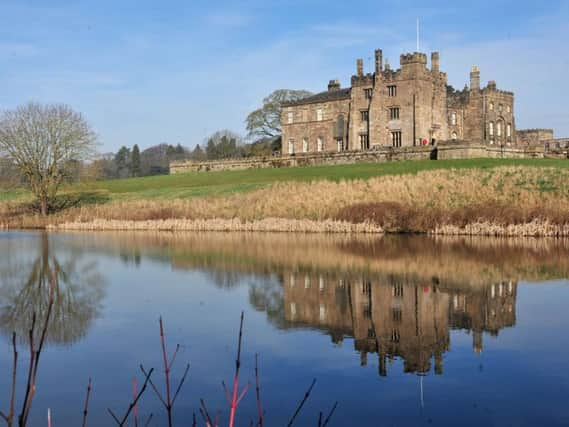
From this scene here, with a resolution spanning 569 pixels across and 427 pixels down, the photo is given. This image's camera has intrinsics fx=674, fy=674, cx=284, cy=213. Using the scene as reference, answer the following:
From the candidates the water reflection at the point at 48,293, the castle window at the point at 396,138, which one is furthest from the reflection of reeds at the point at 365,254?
the castle window at the point at 396,138

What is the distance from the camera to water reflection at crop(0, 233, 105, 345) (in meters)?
11.6

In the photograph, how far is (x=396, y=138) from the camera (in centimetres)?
5628

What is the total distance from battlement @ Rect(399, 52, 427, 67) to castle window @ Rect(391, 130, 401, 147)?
5548mm

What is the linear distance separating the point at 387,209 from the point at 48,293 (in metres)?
16.4

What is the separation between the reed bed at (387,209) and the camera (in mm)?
25422

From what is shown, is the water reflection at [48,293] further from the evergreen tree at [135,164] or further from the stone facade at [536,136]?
the evergreen tree at [135,164]

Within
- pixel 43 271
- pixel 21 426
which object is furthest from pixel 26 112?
pixel 21 426

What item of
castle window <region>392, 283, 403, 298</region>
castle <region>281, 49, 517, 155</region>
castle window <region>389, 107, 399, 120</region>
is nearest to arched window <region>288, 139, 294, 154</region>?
castle <region>281, 49, 517, 155</region>

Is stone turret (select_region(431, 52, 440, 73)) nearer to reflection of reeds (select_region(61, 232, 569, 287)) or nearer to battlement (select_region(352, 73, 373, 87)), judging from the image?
battlement (select_region(352, 73, 373, 87))

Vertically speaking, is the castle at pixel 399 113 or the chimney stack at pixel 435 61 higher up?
the chimney stack at pixel 435 61

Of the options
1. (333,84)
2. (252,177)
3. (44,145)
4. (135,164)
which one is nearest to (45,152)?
(44,145)

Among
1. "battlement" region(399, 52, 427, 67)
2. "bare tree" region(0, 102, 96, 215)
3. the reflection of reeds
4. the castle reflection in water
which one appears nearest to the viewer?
the castle reflection in water

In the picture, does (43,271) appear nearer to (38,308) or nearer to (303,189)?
(38,308)

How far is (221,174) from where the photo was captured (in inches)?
2240
